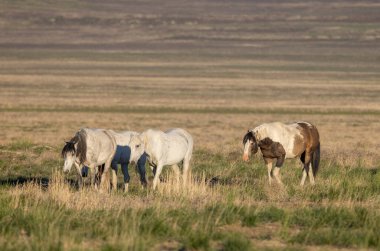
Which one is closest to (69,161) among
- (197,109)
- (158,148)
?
(158,148)

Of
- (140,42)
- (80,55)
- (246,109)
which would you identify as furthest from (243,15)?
(246,109)

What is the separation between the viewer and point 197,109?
48969 mm

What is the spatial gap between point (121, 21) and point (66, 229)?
121337 millimetres

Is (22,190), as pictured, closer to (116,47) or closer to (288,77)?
(288,77)

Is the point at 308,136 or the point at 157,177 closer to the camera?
the point at 157,177

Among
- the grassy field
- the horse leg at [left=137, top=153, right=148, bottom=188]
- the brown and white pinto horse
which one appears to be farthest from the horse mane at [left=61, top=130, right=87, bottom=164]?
the brown and white pinto horse

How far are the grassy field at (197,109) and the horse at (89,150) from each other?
1.30 ft

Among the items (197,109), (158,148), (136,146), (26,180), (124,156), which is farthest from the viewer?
→ (197,109)

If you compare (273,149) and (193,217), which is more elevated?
(273,149)

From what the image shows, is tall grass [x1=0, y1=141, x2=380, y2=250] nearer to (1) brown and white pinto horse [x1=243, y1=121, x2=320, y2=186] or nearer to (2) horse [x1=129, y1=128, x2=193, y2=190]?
(2) horse [x1=129, y1=128, x2=193, y2=190]

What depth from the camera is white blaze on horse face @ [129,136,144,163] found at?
13.5 metres

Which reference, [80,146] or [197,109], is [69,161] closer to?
[80,146]

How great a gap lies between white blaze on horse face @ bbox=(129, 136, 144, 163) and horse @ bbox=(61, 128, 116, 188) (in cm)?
27

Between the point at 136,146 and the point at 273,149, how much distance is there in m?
1.98
